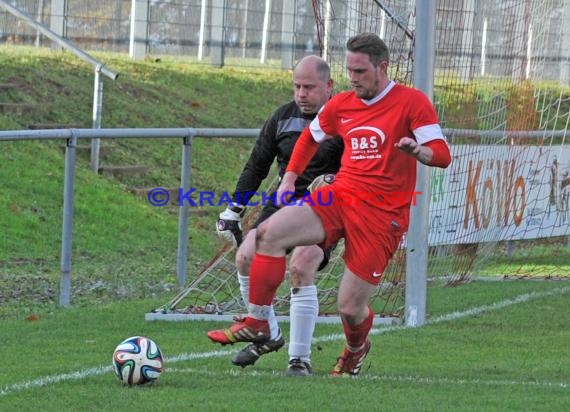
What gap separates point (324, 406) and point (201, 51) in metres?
21.6

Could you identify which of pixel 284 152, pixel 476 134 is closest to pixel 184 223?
pixel 476 134

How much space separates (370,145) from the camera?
7910 mm

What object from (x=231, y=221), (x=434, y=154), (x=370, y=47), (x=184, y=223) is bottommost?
(x=184, y=223)

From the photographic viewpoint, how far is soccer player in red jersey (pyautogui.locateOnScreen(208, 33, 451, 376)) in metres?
7.86

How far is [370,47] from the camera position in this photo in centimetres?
795

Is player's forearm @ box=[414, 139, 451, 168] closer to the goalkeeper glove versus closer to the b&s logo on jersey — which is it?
the b&s logo on jersey

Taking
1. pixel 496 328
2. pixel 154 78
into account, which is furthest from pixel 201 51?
pixel 496 328

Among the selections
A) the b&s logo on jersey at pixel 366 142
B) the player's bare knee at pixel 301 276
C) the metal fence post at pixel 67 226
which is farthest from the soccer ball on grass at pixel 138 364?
the metal fence post at pixel 67 226

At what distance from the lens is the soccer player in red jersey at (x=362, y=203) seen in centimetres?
786

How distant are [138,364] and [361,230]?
143cm

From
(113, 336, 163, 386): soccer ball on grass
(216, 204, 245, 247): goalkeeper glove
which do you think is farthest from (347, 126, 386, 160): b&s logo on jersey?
(113, 336, 163, 386): soccer ball on grass

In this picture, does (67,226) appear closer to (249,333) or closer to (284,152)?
(284,152)

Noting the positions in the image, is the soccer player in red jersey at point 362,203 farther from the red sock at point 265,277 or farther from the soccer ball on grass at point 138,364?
the soccer ball on grass at point 138,364

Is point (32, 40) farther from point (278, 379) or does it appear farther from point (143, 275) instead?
point (278, 379)
